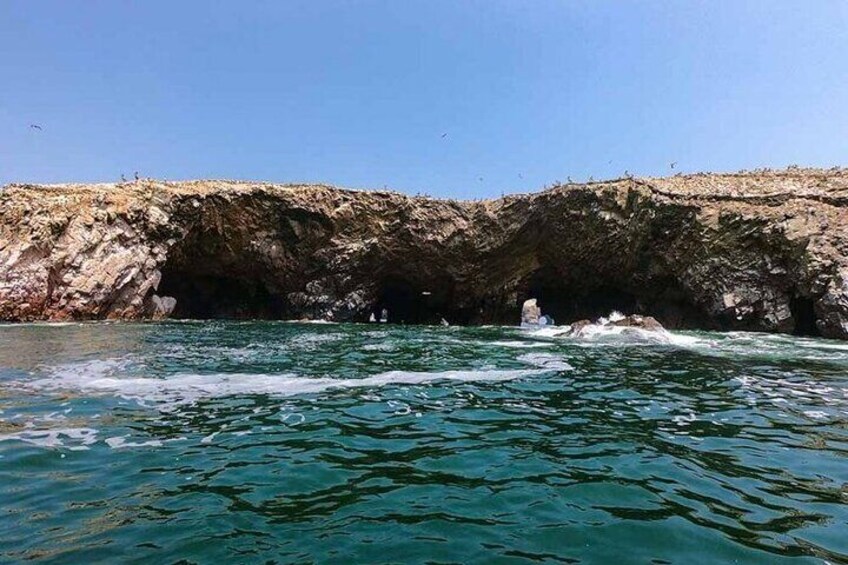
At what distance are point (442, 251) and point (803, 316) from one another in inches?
907

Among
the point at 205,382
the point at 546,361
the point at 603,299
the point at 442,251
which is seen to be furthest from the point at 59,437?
the point at 603,299

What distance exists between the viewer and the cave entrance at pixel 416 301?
148ft

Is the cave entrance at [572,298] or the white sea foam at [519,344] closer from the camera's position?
the white sea foam at [519,344]

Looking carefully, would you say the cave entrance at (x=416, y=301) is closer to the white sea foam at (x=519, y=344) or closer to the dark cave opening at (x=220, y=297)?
the dark cave opening at (x=220, y=297)

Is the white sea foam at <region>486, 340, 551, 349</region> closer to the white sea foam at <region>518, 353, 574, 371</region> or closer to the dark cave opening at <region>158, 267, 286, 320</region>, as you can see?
the white sea foam at <region>518, 353, 574, 371</region>

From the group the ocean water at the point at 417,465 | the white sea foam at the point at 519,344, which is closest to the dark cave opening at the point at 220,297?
the white sea foam at the point at 519,344

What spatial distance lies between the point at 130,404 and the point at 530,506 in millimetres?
7891

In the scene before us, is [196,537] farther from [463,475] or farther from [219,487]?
[463,475]

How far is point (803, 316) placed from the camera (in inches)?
1344

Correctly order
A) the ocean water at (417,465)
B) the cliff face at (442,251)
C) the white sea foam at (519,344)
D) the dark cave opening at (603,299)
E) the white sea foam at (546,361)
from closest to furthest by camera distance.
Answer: the ocean water at (417,465) → the white sea foam at (546,361) → the white sea foam at (519,344) → the cliff face at (442,251) → the dark cave opening at (603,299)

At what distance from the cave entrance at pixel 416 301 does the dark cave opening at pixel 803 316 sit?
73.6 ft

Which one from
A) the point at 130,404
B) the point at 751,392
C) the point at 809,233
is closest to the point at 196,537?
the point at 130,404

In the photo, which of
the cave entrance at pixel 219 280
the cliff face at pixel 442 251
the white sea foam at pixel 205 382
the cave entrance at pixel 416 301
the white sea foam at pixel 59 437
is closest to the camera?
the white sea foam at pixel 59 437

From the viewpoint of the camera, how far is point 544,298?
4694 centimetres
